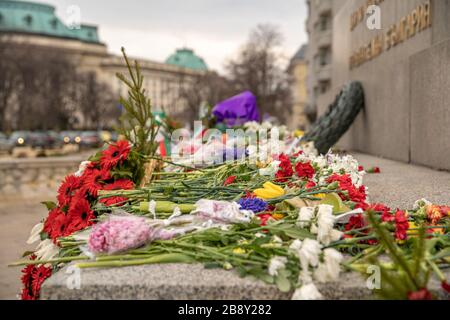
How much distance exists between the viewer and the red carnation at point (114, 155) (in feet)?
12.2

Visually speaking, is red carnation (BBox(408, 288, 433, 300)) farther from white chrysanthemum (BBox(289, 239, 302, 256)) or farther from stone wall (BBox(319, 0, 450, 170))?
stone wall (BBox(319, 0, 450, 170))

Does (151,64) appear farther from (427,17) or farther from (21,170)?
(427,17)

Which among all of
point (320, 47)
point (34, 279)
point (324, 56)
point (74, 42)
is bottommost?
point (34, 279)

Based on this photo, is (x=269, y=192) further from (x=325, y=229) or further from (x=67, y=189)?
(x=67, y=189)

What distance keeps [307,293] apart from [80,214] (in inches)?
58.6

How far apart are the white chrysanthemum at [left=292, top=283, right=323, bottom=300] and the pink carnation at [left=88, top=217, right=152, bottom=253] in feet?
2.39

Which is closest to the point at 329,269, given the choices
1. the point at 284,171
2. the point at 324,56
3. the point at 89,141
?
the point at 284,171

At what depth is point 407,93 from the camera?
21.7ft

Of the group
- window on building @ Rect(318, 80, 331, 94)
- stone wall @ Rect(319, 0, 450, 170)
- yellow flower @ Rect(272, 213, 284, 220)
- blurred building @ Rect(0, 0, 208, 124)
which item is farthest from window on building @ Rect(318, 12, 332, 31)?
blurred building @ Rect(0, 0, 208, 124)

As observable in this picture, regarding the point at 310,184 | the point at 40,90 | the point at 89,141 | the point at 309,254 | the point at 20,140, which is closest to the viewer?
the point at 309,254

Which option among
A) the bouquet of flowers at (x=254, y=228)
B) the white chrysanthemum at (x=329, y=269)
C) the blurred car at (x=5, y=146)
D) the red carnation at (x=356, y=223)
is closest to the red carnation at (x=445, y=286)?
the bouquet of flowers at (x=254, y=228)

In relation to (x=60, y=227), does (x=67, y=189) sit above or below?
above

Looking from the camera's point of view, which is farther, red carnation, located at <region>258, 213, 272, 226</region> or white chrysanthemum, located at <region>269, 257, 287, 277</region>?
red carnation, located at <region>258, 213, 272, 226</region>

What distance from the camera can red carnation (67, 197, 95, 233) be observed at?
2.93 m
